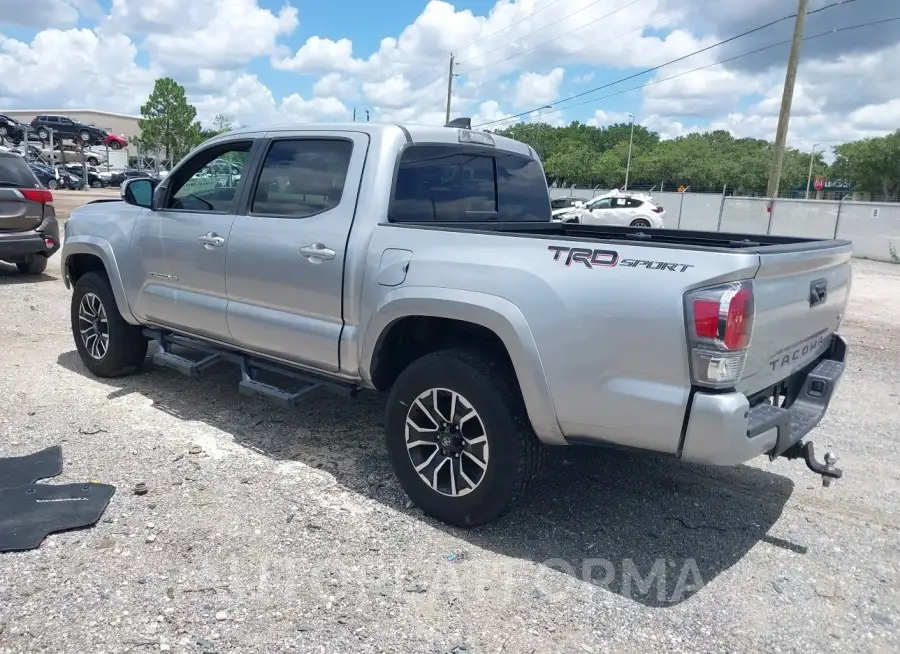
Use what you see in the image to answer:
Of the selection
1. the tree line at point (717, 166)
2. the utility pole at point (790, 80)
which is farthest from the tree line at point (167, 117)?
the utility pole at point (790, 80)

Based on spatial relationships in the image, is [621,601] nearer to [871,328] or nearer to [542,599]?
[542,599]

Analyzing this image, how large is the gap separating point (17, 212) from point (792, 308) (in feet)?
32.8

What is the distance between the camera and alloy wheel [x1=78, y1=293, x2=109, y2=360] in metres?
5.59

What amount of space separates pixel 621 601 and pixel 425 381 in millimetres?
1319

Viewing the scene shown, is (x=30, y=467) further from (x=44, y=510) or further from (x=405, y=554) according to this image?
(x=405, y=554)

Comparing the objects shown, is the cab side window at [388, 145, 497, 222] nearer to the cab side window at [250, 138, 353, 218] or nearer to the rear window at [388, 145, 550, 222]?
the rear window at [388, 145, 550, 222]

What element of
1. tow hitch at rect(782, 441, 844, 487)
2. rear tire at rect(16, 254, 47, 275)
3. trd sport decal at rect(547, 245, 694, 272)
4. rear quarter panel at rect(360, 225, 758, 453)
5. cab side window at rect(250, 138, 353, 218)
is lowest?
rear tire at rect(16, 254, 47, 275)

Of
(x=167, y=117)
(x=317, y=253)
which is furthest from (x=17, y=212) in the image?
(x=167, y=117)

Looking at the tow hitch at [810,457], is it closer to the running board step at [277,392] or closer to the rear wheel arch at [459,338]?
the rear wheel arch at [459,338]

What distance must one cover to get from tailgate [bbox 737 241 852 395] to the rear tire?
10.6m

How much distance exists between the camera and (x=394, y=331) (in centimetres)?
364

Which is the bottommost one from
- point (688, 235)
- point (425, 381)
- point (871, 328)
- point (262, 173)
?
point (871, 328)

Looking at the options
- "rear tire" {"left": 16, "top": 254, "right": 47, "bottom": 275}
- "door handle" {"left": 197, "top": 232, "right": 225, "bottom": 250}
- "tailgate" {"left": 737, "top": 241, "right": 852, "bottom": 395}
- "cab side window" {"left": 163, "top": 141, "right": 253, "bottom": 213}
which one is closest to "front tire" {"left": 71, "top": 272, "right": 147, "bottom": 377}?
"cab side window" {"left": 163, "top": 141, "right": 253, "bottom": 213}

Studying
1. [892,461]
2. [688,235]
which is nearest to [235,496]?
[688,235]
